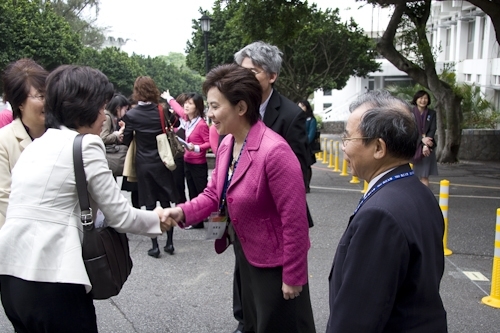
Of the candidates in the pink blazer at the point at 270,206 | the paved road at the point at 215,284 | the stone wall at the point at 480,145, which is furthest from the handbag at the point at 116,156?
the stone wall at the point at 480,145

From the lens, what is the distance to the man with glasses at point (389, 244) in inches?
67.4

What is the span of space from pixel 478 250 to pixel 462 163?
10484 mm

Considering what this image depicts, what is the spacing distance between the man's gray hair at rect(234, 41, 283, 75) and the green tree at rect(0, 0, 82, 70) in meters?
25.3

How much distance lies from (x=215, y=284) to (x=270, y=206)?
8.40ft

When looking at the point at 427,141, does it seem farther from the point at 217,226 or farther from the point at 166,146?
the point at 217,226

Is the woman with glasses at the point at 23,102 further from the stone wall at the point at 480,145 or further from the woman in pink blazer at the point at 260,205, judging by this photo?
the stone wall at the point at 480,145

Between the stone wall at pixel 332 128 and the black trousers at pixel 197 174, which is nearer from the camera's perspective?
the black trousers at pixel 197 174

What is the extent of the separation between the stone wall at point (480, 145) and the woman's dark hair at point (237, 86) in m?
16.2

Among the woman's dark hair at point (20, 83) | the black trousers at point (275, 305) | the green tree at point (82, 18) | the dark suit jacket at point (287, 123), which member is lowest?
the black trousers at point (275, 305)

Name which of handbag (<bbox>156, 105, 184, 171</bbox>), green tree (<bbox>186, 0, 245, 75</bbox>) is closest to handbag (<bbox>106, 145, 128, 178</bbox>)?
handbag (<bbox>156, 105, 184, 171</bbox>)

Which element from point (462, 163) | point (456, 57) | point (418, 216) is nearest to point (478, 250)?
point (418, 216)

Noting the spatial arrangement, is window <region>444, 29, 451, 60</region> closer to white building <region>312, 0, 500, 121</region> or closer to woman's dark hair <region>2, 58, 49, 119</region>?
white building <region>312, 0, 500, 121</region>

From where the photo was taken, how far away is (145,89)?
5.67 metres

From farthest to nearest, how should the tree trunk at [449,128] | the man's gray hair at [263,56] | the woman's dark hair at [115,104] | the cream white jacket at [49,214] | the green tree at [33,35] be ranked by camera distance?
the green tree at [33,35] → the tree trunk at [449,128] → the woman's dark hair at [115,104] → the man's gray hair at [263,56] → the cream white jacket at [49,214]
